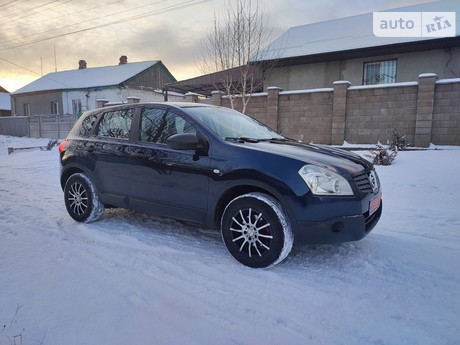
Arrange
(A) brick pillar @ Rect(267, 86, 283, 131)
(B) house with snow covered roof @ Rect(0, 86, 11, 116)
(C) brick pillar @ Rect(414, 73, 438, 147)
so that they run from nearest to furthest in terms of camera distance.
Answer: (C) brick pillar @ Rect(414, 73, 438, 147), (A) brick pillar @ Rect(267, 86, 283, 131), (B) house with snow covered roof @ Rect(0, 86, 11, 116)

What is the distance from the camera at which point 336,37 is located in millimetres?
16672

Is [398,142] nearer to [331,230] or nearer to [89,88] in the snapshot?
[331,230]

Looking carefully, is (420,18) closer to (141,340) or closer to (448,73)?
(448,73)

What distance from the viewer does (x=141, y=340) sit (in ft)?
7.36

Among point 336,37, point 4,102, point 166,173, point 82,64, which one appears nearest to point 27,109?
point 82,64

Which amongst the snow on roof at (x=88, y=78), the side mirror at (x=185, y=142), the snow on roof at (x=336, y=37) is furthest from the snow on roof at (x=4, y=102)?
the side mirror at (x=185, y=142)

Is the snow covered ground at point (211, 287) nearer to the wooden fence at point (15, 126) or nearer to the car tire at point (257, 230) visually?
the car tire at point (257, 230)

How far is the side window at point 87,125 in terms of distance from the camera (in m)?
4.91

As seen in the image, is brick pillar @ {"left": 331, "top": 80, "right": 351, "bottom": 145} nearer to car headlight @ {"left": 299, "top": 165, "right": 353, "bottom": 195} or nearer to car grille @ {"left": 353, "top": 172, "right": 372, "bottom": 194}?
car grille @ {"left": 353, "top": 172, "right": 372, "bottom": 194}

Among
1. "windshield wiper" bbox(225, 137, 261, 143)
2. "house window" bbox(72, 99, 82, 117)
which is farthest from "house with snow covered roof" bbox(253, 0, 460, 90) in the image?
"house window" bbox(72, 99, 82, 117)

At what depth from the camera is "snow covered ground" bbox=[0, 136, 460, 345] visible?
233cm

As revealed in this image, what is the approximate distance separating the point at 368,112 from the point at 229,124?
30.0 feet

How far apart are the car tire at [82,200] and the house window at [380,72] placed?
1452cm

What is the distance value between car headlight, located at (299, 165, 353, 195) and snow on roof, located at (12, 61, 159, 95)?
2718 cm
